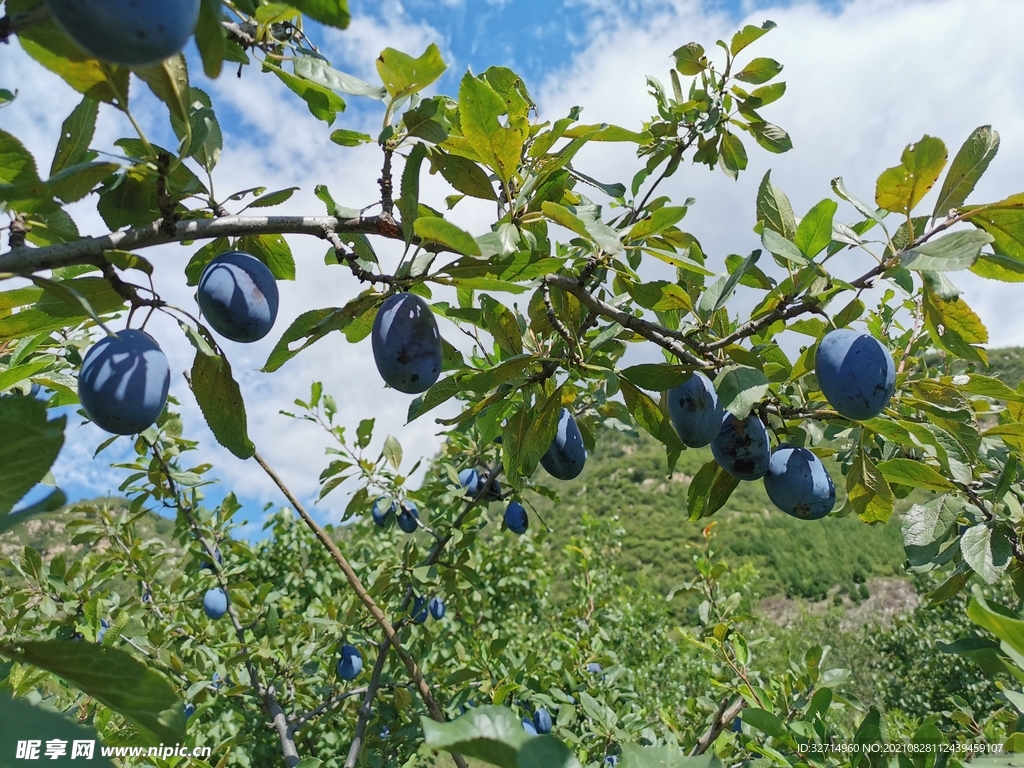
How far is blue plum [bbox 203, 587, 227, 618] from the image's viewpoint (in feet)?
10.4

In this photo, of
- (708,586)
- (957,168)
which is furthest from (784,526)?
(957,168)

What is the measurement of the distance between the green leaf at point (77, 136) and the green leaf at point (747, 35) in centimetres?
190

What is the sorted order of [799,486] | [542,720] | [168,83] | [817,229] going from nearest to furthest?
[168,83] → [817,229] → [799,486] → [542,720]

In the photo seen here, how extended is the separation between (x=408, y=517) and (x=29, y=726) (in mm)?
2776

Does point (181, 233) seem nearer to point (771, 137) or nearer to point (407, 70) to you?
point (407, 70)

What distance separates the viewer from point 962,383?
1286mm

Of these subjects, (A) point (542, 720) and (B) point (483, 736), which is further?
(A) point (542, 720)

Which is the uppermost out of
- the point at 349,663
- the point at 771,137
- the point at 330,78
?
the point at 771,137

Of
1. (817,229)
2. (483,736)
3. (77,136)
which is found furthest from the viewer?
(817,229)

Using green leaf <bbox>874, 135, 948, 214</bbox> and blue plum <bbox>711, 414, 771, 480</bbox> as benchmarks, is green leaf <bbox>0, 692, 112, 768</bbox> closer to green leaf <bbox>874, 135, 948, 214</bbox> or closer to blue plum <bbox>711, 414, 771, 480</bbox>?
blue plum <bbox>711, 414, 771, 480</bbox>

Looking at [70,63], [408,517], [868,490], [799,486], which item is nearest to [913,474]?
[868,490]

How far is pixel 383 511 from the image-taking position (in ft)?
10.7

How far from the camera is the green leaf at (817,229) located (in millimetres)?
1097

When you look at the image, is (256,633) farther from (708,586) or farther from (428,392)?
(428,392)
